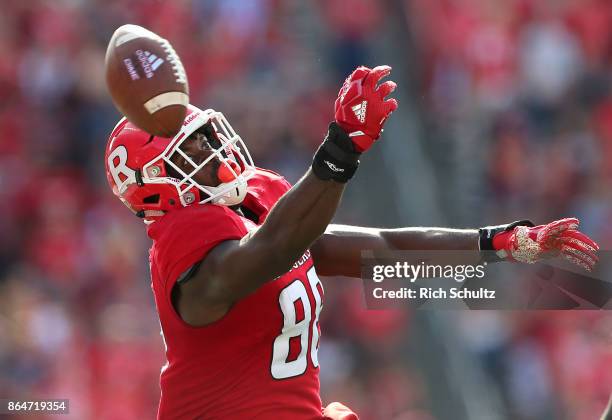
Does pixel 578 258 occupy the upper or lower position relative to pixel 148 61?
lower

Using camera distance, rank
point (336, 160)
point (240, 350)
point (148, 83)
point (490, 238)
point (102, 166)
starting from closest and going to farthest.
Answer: point (336, 160), point (148, 83), point (240, 350), point (490, 238), point (102, 166)

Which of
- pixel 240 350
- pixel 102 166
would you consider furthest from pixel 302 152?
pixel 240 350

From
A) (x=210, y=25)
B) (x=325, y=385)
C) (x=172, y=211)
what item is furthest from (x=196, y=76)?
(x=172, y=211)

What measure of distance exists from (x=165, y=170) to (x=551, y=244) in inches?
48.4

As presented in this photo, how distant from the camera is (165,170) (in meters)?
3.62

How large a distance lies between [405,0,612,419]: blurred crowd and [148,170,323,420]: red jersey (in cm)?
Answer: 366

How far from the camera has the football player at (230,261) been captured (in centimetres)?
319

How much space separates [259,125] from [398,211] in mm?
1300

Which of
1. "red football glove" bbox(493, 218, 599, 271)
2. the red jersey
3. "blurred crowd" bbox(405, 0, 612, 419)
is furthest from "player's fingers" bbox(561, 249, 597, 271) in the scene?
"blurred crowd" bbox(405, 0, 612, 419)

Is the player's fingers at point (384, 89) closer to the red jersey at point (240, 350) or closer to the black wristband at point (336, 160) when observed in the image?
the black wristband at point (336, 160)

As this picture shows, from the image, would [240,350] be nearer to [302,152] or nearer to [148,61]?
[148,61]

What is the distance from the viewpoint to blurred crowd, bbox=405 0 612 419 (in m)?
7.17

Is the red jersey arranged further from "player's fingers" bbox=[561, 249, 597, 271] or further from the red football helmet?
"player's fingers" bbox=[561, 249, 597, 271]

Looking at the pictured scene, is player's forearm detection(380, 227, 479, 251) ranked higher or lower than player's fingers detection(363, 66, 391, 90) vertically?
higher
